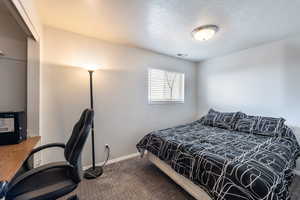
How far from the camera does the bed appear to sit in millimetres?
1148

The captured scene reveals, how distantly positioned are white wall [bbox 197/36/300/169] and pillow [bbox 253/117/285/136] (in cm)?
35

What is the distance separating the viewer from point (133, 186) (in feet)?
6.28

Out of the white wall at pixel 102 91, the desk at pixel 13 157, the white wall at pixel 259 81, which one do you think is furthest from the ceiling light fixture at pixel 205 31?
the desk at pixel 13 157

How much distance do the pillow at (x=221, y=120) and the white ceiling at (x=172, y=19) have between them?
151cm

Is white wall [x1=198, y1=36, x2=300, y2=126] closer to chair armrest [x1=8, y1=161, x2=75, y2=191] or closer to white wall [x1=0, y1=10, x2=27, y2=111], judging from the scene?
chair armrest [x1=8, y1=161, x2=75, y2=191]

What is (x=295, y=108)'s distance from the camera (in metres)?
2.31

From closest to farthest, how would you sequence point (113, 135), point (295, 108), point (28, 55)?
point (28, 55) < point (295, 108) < point (113, 135)

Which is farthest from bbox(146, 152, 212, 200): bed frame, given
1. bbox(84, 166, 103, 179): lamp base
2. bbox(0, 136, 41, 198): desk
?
bbox(0, 136, 41, 198): desk

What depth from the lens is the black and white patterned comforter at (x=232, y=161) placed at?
1141 millimetres

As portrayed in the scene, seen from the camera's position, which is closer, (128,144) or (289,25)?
(289,25)

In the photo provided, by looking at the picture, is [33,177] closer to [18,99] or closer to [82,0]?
[18,99]

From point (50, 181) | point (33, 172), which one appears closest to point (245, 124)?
point (50, 181)

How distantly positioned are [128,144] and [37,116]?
164 centimetres

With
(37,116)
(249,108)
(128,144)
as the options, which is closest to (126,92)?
(128,144)
